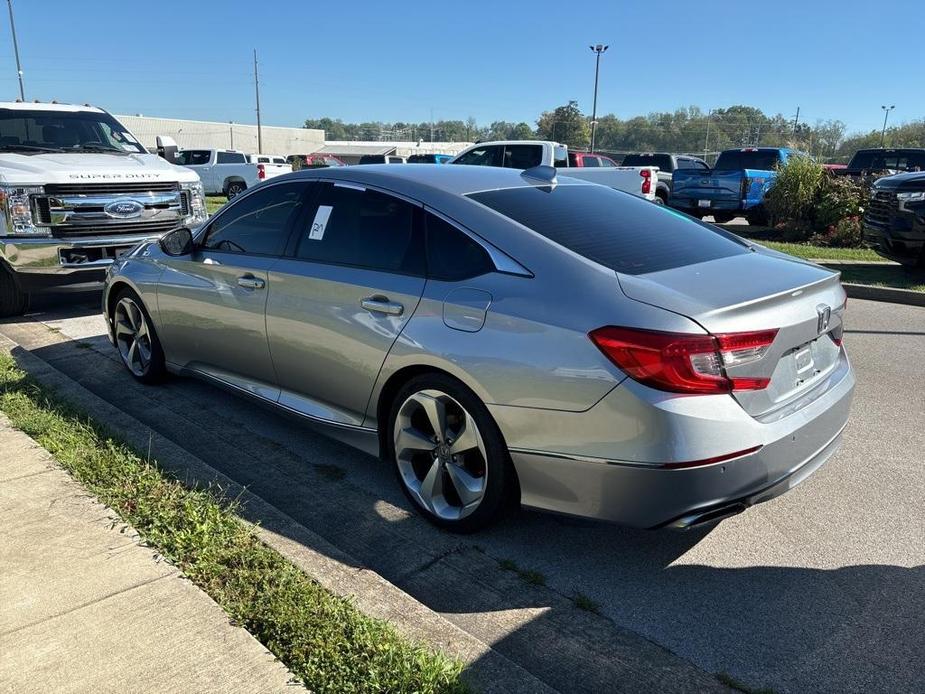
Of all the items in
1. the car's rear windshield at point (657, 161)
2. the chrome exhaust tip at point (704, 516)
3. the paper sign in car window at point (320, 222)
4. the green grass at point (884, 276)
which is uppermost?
the paper sign in car window at point (320, 222)

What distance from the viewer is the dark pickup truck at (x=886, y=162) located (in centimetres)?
2036

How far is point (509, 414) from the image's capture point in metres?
3.14

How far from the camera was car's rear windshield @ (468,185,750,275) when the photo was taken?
3.40 m

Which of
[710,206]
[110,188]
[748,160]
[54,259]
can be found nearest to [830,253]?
[710,206]

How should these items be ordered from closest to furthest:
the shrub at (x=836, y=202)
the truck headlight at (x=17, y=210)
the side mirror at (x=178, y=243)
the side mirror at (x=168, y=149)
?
the side mirror at (x=178, y=243) → the truck headlight at (x=17, y=210) → the side mirror at (x=168, y=149) → the shrub at (x=836, y=202)

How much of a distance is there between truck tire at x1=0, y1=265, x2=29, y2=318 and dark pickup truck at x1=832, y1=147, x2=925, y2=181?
1920 centimetres

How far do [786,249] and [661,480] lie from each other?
11.2m

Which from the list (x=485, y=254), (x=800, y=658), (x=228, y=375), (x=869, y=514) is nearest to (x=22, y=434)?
(x=228, y=375)

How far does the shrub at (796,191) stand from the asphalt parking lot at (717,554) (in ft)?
35.8

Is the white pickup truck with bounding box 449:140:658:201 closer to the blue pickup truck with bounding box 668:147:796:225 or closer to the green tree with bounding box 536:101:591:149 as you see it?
the blue pickup truck with bounding box 668:147:796:225

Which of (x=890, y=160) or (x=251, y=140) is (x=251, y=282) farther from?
(x=251, y=140)

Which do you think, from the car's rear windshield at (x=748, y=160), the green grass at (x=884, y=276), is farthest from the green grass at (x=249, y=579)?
the car's rear windshield at (x=748, y=160)

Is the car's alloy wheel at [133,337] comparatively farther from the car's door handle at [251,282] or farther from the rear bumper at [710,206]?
the rear bumper at [710,206]

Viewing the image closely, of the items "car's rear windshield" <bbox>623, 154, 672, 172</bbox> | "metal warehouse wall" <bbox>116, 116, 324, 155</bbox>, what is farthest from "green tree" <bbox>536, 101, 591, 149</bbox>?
"car's rear windshield" <bbox>623, 154, 672, 172</bbox>
